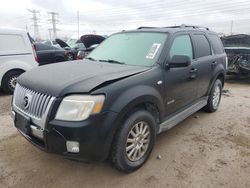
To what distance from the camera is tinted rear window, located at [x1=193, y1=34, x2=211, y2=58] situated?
410 centimetres

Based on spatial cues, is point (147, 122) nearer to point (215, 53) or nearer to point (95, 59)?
point (95, 59)

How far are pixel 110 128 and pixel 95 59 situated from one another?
1703mm

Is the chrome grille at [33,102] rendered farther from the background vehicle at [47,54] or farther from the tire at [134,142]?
the background vehicle at [47,54]

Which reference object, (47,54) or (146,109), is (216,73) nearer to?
(146,109)

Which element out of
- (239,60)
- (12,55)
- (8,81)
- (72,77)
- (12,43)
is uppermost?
(12,43)

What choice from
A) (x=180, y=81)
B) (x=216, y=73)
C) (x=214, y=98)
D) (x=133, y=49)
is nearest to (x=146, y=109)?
(x=180, y=81)

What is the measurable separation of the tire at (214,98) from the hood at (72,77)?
7.80 ft

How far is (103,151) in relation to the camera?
2.46 meters

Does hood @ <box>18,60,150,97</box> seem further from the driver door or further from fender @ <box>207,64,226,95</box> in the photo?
fender @ <box>207,64,226,95</box>

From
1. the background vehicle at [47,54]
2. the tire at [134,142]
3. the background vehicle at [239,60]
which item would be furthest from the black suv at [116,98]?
the background vehicle at [47,54]

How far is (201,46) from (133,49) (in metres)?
1.50

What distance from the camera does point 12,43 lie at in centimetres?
658

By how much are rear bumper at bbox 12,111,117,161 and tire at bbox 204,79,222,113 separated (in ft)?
10.0

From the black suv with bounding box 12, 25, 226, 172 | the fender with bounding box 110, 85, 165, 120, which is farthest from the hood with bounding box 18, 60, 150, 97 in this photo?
the fender with bounding box 110, 85, 165, 120
